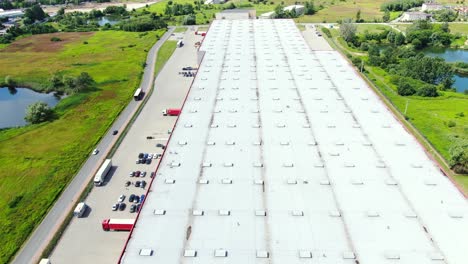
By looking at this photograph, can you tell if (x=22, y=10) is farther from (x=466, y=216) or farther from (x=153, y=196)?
(x=466, y=216)

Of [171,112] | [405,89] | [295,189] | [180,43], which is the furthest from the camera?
[180,43]

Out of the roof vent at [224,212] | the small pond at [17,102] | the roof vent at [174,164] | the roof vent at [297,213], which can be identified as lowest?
the small pond at [17,102]

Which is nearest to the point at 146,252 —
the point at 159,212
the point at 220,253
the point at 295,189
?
the point at 159,212

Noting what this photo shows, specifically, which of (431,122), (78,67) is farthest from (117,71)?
(431,122)

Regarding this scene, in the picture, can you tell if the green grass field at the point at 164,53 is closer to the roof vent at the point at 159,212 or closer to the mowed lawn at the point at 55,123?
the mowed lawn at the point at 55,123

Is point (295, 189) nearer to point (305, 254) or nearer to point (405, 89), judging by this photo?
point (305, 254)

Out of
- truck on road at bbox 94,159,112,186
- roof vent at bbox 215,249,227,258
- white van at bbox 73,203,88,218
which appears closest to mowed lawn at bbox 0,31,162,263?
white van at bbox 73,203,88,218

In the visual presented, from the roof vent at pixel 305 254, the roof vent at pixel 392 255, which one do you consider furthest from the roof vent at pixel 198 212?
the roof vent at pixel 392 255
